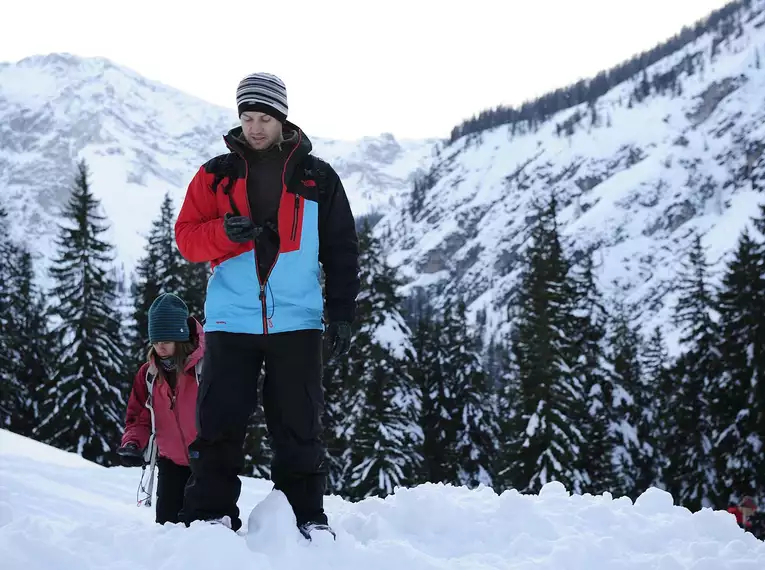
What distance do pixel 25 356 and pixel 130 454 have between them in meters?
27.5

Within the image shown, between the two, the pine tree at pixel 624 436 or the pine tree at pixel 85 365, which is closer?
the pine tree at pixel 85 365

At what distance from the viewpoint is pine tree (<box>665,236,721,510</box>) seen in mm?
23359

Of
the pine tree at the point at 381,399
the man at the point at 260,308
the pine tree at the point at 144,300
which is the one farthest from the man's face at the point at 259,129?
the pine tree at the point at 144,300

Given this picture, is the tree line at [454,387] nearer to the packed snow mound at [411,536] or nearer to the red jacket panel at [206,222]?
the packed snow mound at [411,536]

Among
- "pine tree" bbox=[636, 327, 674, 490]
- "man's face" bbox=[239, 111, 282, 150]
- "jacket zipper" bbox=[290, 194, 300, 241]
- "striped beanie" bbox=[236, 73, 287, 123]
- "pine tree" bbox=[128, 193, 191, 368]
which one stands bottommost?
"pine tree" bbox=[636, 327, 674, 490]

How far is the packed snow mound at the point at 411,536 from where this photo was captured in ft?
10.5

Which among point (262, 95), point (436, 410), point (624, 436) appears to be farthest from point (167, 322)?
point (624, 436)

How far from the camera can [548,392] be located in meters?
21.4

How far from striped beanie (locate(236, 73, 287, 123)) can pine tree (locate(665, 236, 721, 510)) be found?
22754 mm

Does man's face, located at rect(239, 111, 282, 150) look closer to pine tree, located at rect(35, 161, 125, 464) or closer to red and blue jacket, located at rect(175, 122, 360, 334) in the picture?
red and blue jacket, located at rect(175, 122, 360, 334)

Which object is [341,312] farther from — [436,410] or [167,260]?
[436,410]

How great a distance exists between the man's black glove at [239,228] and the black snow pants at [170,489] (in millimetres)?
1925

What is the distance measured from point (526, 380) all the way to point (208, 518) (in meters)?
19.6

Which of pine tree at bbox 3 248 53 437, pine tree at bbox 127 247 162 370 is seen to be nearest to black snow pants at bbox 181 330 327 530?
pine tree at bbox 127 247 162 370
